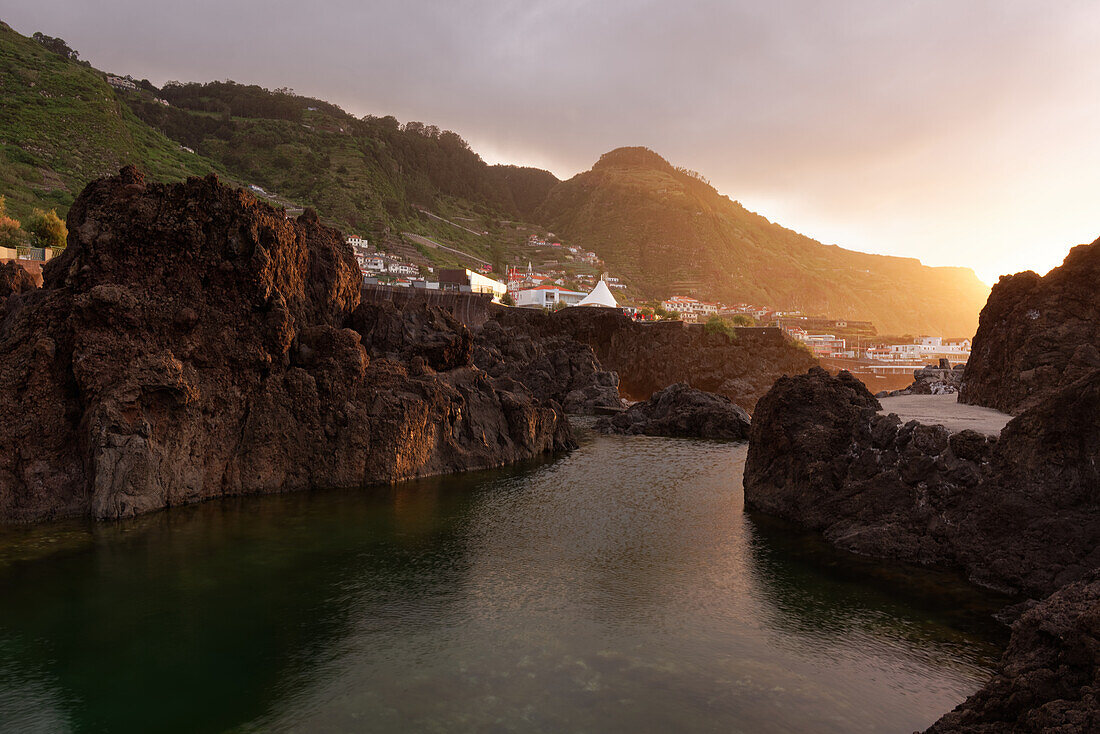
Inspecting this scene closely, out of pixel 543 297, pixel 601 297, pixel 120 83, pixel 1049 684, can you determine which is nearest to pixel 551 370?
pixel 601 297

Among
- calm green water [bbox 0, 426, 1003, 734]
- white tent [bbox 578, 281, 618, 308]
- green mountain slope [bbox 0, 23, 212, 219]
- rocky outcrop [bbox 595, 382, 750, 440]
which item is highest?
green mountain slope [bbox 0, 23, 212, 219]

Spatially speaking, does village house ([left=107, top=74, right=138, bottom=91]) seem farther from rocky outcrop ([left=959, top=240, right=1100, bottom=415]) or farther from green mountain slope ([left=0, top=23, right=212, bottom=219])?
rocky outcrop ([left=959, top=240, right=1100, bottom=415])

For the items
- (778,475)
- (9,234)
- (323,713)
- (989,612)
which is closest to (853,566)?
(989,612)

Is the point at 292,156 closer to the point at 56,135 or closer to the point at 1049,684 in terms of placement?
the point at 56,135

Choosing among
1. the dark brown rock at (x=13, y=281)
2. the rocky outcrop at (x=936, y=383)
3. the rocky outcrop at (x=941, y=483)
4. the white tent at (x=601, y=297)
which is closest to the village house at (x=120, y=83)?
the white tent at (x=601, y=297)

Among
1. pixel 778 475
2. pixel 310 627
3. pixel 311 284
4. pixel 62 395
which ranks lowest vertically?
pixel 310 627

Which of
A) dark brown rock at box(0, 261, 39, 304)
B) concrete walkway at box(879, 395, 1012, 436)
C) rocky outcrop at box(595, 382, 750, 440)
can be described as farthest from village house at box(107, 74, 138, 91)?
concrete walkway at box(879, 395, 1012, 436)

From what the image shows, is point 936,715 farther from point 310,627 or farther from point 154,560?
point 154,560

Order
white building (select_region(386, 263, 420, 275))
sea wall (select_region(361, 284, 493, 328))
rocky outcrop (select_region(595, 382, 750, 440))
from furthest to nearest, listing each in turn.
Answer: white building (select_region(386, 263, 420, 275)) → sea wall (select_region(361, 284, 493, 328)) → rocky outcrop (select_region(595, 382, 750, 440))

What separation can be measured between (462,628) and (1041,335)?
83.3 ft

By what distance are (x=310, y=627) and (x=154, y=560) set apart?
8011mm

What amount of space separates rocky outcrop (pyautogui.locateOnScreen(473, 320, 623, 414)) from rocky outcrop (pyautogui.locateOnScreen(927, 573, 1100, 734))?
5789 cm

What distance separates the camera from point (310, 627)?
53.7ft

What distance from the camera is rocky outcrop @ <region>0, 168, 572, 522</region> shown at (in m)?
24.0
